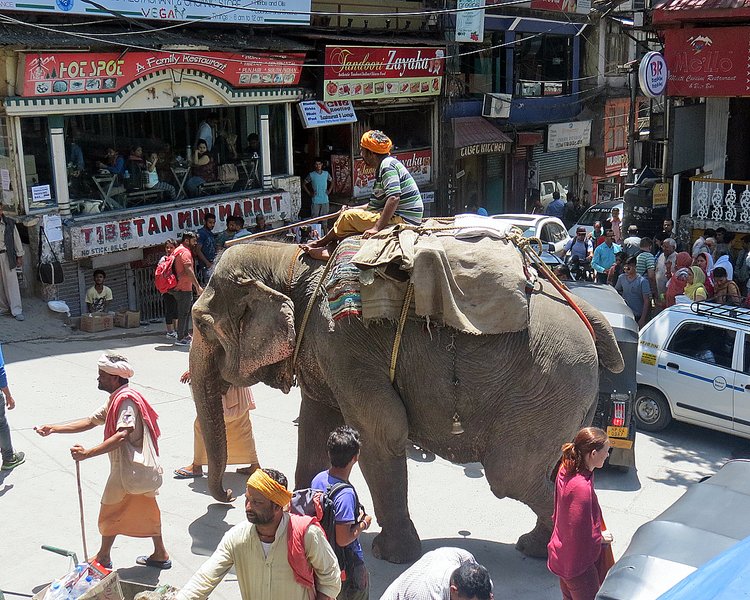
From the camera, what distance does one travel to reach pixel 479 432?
621 centimetres

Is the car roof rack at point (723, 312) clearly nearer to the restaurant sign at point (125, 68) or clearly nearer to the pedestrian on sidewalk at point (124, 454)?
the pedestrian on sidewalk at point (124, 454)

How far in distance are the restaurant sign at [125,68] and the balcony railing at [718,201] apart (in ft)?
24.8

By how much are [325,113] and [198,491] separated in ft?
40.4

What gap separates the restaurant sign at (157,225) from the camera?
1380 centimetres

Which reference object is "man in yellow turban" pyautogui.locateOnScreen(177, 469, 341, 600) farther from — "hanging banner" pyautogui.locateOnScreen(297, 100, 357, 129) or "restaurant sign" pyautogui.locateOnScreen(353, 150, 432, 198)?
"restaurant sign" pyautogui.locateOnScreen(353, 150, 432, 198)

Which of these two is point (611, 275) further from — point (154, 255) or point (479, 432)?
point (479, 432)

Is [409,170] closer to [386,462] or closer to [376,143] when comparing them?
[376,143]

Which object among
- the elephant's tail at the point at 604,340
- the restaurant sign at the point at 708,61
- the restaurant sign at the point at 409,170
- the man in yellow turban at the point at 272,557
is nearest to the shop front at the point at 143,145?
the restaurant sign at the point at 409,170

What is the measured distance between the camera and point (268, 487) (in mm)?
4137

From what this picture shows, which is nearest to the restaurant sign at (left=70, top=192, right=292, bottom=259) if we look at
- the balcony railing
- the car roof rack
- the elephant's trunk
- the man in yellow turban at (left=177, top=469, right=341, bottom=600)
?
the balcony railing

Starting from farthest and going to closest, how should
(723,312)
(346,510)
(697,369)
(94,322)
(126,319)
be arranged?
1. (126,319)
2. (94,322)
3. (723,312)
4. (697,369)
5. (346,510)

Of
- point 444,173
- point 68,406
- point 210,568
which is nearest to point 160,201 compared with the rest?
point 68,406

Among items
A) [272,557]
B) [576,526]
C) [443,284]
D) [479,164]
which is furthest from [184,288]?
[479,164]

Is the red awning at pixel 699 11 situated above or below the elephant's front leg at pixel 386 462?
above
